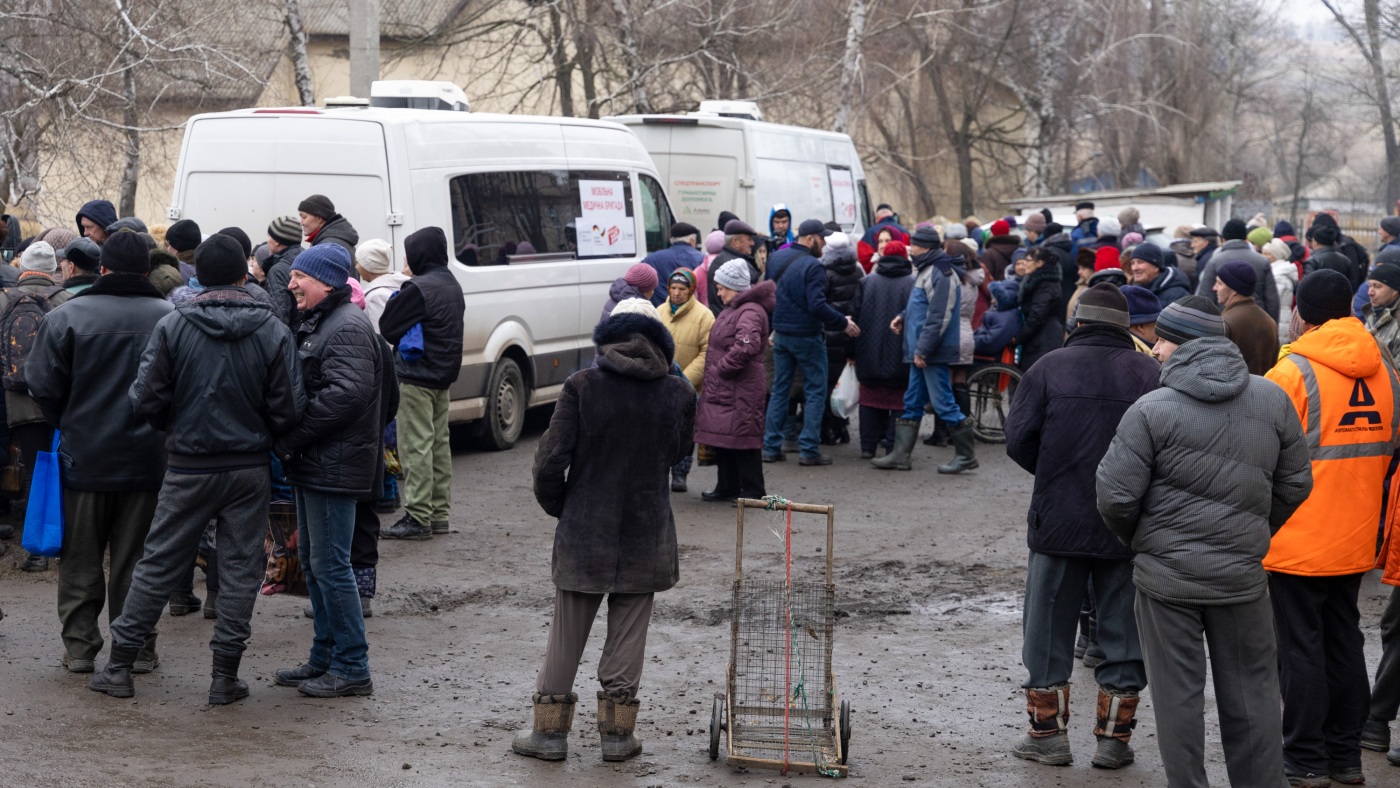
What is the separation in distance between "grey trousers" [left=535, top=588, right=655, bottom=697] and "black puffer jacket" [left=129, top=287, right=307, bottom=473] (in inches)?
56.9

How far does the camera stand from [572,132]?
1296cm

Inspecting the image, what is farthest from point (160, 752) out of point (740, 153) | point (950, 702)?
point (740, 153)

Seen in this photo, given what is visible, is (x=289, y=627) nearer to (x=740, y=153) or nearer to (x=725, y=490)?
(x=725, y=490)

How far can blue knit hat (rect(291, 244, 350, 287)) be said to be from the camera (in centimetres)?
612

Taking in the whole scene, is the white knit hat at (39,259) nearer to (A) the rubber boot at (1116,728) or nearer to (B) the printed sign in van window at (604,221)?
(B) the printed sign in van window at (604,221)

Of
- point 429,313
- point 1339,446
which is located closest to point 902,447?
point 429,313

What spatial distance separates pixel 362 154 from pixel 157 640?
192 inches

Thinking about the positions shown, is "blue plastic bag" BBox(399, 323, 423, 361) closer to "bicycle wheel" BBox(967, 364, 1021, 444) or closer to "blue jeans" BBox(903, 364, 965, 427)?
"blue jeans" BBox(903, 364, 965, 427)

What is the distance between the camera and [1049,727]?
5629mm

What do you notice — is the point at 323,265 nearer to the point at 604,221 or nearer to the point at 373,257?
the point at 373,257

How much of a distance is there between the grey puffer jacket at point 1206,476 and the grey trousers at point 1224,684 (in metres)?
0.09

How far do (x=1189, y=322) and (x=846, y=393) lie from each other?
7586 mm

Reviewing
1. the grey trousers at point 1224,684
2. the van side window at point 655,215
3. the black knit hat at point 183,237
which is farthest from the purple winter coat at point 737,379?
the grey trousers at point 1224,684

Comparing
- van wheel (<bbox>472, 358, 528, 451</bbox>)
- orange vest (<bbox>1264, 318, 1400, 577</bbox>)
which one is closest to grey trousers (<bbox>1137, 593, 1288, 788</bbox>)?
orange vest (<bbox>1264, 318, 1400, 577</bbox>)
